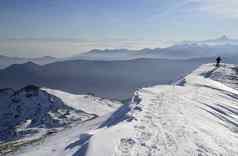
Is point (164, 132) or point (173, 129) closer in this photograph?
point (164, 132)

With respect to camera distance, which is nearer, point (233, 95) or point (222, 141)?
point (222, 141)

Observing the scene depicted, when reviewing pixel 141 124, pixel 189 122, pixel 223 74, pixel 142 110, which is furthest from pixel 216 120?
pixel 223 74

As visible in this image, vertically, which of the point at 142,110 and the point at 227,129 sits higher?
the point at 142,110

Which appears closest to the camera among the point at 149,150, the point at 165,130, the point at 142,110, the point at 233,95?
the point at 149,150

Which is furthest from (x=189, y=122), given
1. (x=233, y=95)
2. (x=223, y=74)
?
(x=223, y=74)

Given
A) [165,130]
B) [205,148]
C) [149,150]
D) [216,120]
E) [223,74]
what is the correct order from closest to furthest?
1. [149,150]
2. [205,148]
3. [165,130]
4. [216,120]
5. [223,74]

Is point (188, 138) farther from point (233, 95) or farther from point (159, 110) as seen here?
point (233, 95)
